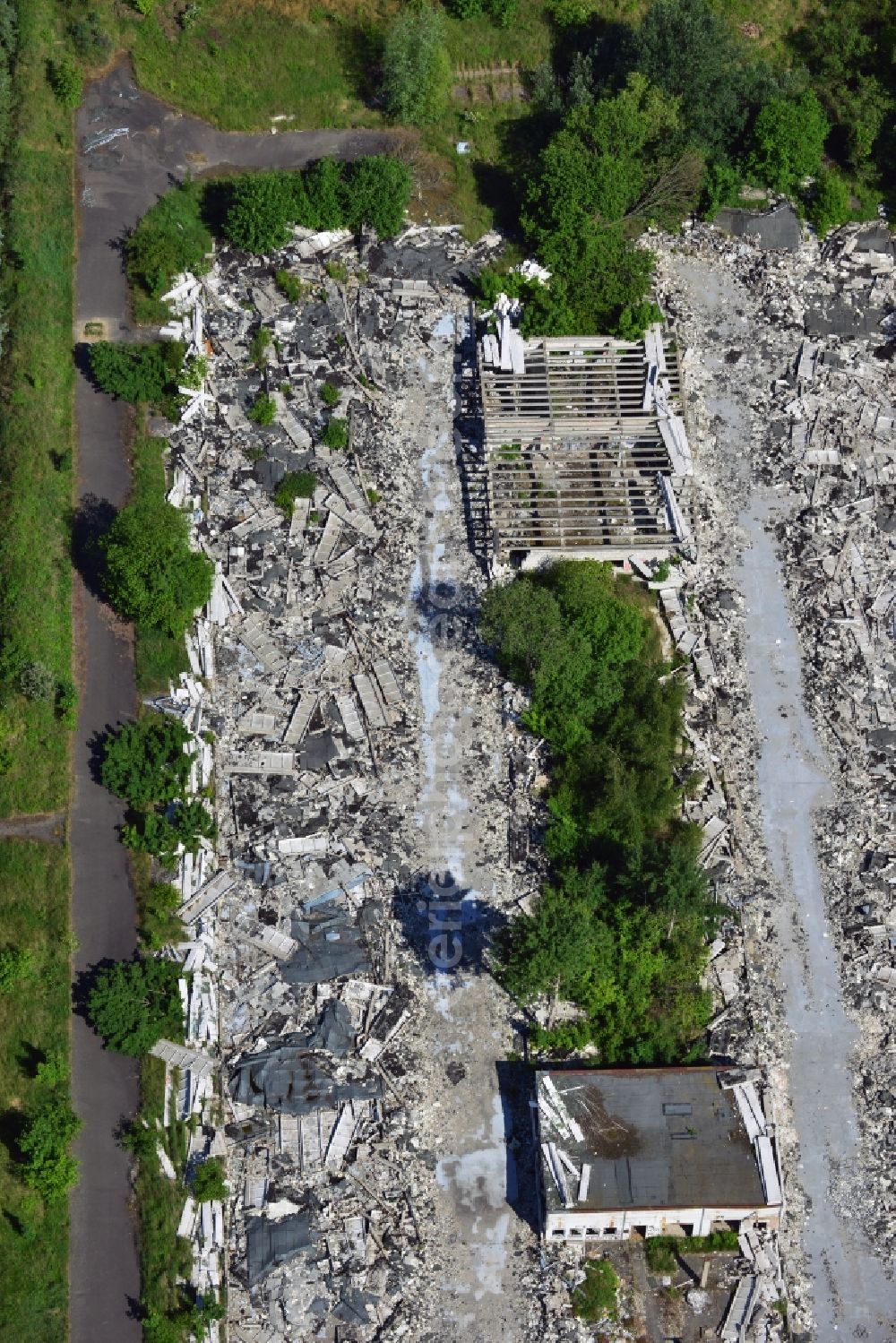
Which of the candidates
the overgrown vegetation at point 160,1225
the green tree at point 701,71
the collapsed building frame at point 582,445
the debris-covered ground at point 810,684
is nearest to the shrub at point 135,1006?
the overgrown vegetation at point 160,1225

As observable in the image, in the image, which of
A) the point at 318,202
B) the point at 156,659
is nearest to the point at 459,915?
the point at 156,659

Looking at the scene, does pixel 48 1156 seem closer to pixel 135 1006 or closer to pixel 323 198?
pixel 135 1006

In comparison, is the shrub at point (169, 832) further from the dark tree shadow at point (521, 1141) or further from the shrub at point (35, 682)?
the dark tree shadow at point (521, 1141)

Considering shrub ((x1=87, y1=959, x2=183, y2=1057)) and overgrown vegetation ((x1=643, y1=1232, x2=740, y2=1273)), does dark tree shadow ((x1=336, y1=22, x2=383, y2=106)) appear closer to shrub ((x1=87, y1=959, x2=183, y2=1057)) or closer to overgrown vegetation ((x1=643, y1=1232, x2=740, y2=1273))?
shrub ((x1=87, y1=959, x2=183, y2=1057))

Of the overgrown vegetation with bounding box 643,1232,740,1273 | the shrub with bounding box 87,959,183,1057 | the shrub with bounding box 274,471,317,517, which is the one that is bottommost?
the overgrown vegetation with bounding box 643,1232,740,1273

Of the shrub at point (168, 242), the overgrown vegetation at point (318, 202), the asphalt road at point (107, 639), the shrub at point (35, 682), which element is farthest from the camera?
the overgrown vegetation at point (318, 202)

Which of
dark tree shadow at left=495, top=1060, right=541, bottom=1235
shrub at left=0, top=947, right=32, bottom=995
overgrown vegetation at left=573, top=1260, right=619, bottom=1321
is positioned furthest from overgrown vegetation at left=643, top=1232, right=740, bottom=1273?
shrub at left=0, top=947, right=32, bottom=995
